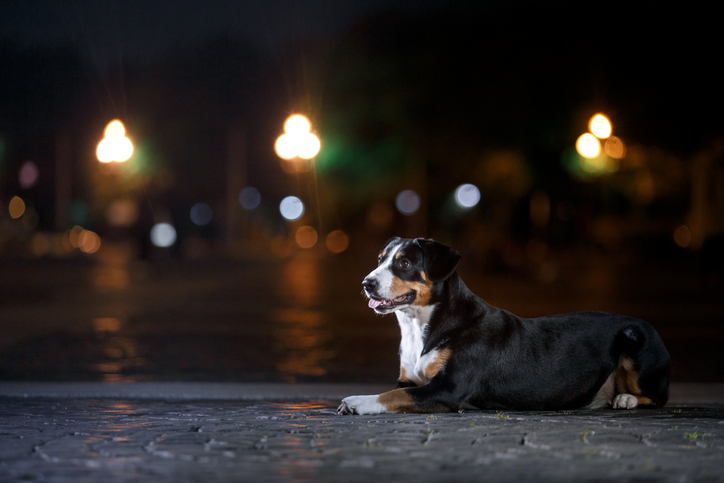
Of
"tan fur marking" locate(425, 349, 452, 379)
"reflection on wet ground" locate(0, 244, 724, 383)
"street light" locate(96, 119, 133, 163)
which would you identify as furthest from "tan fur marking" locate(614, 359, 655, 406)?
"street light" locate(96, 119, 133, 163)

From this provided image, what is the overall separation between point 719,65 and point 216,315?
1052cm

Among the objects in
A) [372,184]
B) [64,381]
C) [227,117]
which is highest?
[227,117]

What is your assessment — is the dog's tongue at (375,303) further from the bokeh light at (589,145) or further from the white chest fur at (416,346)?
the bokeh light at (589,145)

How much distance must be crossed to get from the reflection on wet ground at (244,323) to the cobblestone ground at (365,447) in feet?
11.8

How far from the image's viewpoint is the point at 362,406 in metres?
6.37

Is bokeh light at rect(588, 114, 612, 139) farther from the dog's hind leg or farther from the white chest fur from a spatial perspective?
the white chest fur

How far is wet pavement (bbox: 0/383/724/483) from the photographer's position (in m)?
4.53

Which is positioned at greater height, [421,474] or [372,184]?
[372,184]

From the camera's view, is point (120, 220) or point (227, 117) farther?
point (227, 117)

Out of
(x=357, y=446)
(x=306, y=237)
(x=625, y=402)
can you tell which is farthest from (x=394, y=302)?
(x=306, y=237)

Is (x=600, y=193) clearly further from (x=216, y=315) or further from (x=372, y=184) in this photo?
(x=216, y=315)

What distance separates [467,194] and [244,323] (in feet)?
82.6

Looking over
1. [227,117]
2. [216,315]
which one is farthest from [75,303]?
[227,117]

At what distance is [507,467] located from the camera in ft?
15.2
